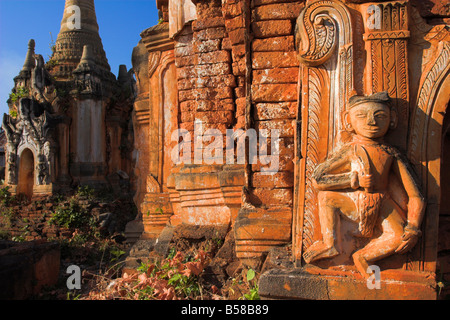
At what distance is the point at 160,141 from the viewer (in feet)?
21.0

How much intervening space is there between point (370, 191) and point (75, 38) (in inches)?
590

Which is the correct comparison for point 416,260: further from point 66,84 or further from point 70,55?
point 70,55

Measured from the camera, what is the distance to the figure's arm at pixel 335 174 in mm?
2904

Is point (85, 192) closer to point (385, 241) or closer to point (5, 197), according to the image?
point (5, 197)

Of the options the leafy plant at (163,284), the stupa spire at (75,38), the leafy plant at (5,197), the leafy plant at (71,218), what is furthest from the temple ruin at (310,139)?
the stupa spire at (75,38)

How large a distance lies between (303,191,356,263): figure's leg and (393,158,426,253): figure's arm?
1.31 feet

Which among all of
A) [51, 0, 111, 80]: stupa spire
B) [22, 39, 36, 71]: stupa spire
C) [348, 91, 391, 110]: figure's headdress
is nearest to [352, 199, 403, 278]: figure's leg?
[348, 91, 391, 110]: figure's headdress

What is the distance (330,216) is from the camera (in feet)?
9.55

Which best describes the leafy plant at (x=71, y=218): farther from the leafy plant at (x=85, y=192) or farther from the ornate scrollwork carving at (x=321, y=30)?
the ornate scrollwork carving at (x=321, y=30)

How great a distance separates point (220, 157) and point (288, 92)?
1578 mm

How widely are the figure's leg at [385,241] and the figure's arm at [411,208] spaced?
0.16 feet

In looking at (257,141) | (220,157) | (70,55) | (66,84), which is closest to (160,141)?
(220,157)

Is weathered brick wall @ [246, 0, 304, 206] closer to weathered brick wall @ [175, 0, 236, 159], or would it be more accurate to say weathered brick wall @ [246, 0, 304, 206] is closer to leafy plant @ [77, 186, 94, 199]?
weathered brick wall @ [175, 0, 236, 159]

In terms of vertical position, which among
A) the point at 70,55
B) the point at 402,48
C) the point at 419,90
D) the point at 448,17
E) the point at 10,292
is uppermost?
the point at 70,55
